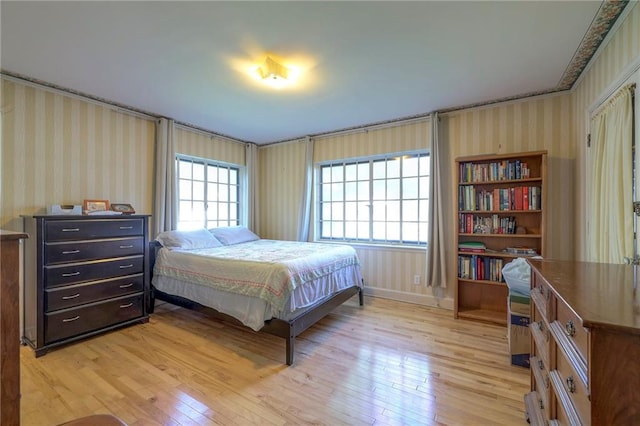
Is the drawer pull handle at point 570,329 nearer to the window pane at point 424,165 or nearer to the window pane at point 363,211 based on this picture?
the window pane at point 424,165

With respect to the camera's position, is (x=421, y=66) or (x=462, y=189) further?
(x=462, y=189)

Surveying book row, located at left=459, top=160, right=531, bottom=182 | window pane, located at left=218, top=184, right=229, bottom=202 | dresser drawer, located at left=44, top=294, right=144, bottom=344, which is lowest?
dresser drawer, located at left=44, top=294, right=144, bottom=344

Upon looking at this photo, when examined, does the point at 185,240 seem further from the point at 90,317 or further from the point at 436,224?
the point at 436,224

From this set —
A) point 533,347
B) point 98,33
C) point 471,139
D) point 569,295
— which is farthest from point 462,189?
point 98,33

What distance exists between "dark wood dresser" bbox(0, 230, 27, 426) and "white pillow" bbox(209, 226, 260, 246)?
9.20 feet

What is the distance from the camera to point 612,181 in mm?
1879

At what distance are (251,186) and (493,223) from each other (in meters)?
3.64

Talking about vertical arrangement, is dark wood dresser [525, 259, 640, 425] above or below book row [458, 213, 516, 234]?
below

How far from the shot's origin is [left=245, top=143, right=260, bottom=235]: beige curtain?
4.79m

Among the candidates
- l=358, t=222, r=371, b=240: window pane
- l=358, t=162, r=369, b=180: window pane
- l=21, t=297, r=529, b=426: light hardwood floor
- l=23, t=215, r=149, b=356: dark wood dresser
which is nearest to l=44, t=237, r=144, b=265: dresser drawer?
l=23, t=215, r=149, b=356: dark wood dresser

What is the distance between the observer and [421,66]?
93.3 inches

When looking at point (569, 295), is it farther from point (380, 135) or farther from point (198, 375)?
point (380, 135)

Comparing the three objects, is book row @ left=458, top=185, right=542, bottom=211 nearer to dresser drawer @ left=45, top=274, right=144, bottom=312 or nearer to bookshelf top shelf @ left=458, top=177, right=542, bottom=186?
bookshelf top shelf @ left=458, top=177, right=542, bottom=186

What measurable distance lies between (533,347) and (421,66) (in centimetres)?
222
